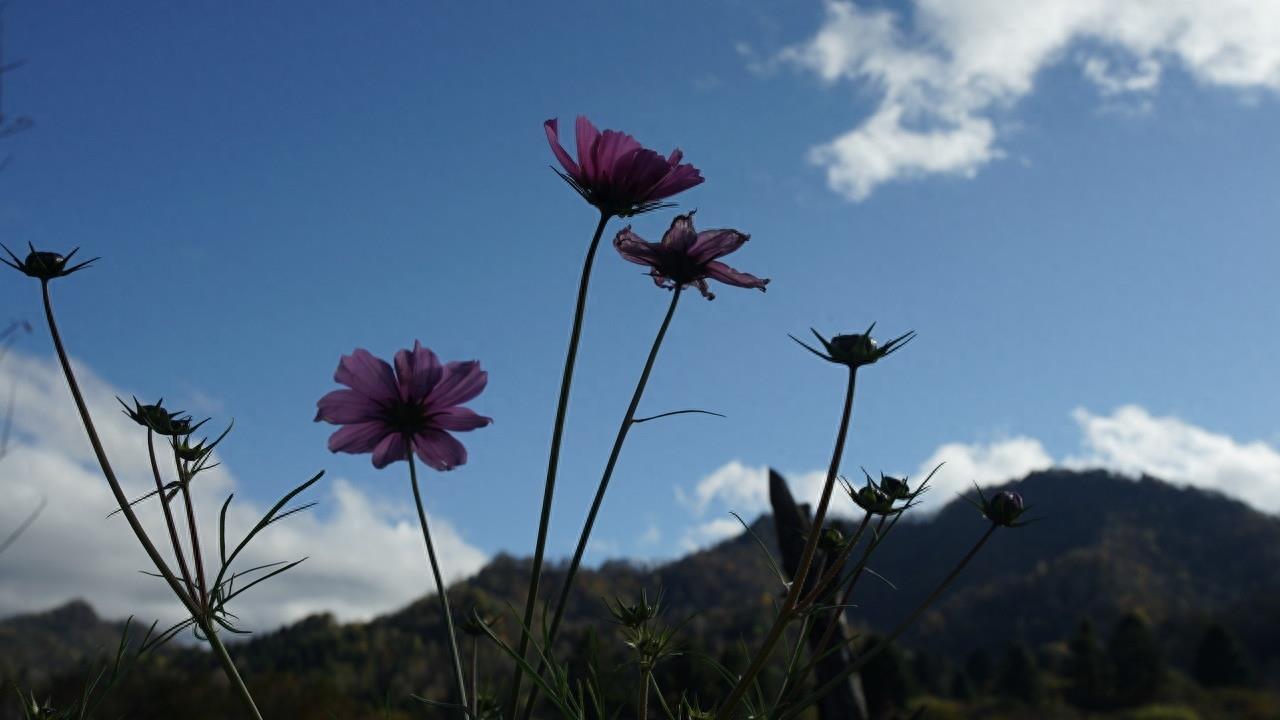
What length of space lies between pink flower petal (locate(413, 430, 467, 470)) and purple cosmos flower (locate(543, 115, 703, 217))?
42 cm

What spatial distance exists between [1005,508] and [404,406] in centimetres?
87

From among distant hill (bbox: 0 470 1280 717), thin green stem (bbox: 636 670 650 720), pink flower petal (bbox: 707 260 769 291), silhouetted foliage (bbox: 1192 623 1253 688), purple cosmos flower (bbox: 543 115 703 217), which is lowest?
silhouetted foliage (bbox: 1192 623 1253 688)

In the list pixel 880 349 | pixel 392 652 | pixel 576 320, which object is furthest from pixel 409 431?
pixel 392 652

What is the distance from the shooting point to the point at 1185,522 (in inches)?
3561

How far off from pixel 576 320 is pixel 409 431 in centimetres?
38

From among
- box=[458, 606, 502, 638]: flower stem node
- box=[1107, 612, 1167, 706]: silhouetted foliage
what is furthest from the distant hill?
box=[458, 606, 502, 638]: flower stem node

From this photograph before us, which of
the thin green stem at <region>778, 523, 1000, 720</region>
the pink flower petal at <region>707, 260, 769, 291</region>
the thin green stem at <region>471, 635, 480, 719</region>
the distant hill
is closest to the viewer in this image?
the thin green stem at <region>778, 523, 1000, 720</region>

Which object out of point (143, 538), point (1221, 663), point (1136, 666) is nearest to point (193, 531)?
point (143, 538)

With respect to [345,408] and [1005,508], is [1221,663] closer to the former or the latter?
[1005,508]

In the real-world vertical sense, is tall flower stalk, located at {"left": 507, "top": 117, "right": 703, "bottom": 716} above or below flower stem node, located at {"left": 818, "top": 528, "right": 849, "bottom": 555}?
above

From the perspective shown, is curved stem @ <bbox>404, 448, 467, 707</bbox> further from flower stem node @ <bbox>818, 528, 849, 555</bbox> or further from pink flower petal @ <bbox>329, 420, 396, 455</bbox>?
flower stem node @ <bbox>818, 528, 849, 555</bbox>

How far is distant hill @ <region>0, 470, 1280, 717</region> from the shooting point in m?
51.3

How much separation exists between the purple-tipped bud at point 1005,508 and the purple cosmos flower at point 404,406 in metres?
0.73

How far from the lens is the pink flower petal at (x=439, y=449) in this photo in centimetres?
135
